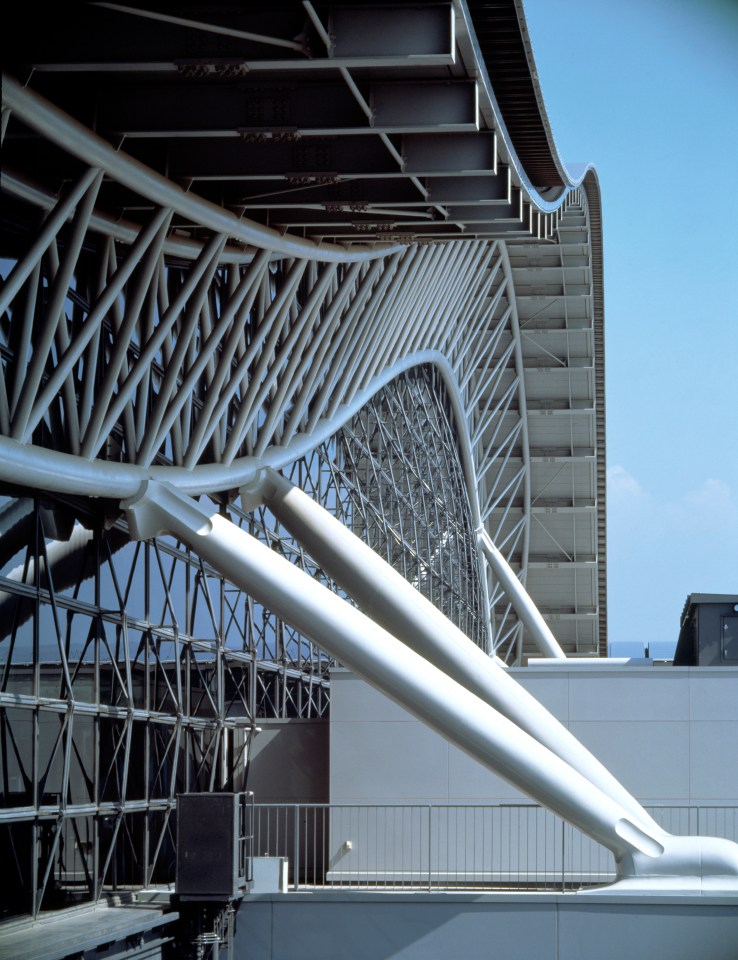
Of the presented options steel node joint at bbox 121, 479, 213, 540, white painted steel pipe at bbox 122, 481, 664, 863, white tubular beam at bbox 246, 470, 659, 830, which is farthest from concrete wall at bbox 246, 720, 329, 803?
steel node joint at bbox 121, 479, 213, 540

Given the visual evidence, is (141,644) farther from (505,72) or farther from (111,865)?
(505,72)

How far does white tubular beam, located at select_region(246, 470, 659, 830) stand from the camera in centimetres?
2422

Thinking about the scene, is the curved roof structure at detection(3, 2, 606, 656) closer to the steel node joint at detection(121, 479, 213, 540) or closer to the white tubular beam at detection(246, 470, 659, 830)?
the steel node joint at detection(121, 479, 213, 540)

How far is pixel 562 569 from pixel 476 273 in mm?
23897

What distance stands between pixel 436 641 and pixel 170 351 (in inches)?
271

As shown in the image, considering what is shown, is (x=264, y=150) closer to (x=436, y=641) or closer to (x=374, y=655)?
(x=374, y=655)

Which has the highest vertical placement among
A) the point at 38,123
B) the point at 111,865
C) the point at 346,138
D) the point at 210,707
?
the point at 346,138

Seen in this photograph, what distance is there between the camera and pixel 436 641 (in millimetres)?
24281

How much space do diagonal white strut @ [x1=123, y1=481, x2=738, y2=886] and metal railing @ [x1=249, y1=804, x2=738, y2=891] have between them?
483 centimetres

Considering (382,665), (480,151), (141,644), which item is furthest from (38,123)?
(141,644)

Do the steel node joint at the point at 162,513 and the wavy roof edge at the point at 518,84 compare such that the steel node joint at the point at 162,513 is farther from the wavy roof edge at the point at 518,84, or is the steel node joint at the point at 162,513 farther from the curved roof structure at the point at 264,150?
the wavy roof edge at the point at 518,84

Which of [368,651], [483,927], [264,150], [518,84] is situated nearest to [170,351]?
[264,150]

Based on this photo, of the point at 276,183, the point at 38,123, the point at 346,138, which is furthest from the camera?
the point at 276,183

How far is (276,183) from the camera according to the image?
20.4 meters
